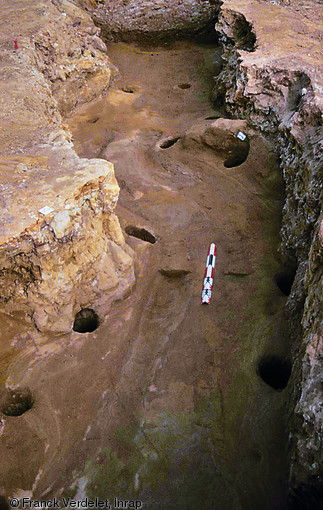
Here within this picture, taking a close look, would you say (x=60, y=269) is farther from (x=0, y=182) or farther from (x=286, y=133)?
(x=286, y=133)

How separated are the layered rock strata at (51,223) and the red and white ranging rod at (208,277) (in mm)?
729

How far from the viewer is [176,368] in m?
3.34

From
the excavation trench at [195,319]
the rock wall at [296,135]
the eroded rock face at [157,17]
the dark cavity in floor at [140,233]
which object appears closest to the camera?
the rock wall at [296,135]

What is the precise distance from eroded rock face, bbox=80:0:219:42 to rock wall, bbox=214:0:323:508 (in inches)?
58.6

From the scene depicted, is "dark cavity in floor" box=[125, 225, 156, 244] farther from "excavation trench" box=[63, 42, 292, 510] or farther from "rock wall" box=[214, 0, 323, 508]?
"rock wall" box=[214, 0, 323, 508]

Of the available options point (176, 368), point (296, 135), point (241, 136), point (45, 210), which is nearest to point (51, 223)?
point (45, 210)

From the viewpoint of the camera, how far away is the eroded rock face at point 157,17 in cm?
778

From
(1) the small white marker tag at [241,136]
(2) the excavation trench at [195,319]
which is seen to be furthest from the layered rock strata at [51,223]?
(1) the small white marker tag at [241,136]

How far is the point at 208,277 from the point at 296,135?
5.76 ft

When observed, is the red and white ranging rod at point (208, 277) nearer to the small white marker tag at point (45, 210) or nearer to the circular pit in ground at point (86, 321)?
the circular pit in ground at point (86, 321)

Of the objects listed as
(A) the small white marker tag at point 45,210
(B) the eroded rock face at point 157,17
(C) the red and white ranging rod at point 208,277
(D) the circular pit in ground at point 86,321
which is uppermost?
(B) the eroded rock face at point 157,17

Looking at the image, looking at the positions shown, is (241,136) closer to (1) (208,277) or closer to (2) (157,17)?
(1) (208,277)

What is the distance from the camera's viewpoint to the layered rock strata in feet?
10.4

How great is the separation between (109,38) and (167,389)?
7438 millimetres
